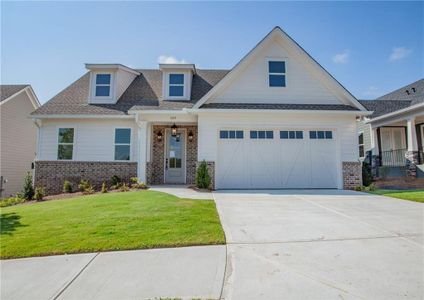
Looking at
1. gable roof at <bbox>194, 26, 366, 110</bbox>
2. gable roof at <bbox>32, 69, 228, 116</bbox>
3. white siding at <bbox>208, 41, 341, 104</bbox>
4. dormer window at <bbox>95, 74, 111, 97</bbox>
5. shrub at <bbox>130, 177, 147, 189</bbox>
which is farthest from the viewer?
dormer window at <bbox>95, 74, 111, 97</bbox>

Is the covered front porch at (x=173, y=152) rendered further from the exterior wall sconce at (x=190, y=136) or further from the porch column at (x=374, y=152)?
the porch column at (x=374, y=152)

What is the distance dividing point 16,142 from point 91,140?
730cm

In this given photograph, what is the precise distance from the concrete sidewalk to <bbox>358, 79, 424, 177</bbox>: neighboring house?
51.2 ft

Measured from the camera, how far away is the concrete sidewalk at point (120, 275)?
264 centimetres

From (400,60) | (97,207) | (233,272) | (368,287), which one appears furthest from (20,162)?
(400,60)

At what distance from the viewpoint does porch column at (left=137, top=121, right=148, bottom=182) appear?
1105 cm

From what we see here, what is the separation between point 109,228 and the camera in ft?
15.4

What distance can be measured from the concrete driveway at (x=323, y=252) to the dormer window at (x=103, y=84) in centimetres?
999

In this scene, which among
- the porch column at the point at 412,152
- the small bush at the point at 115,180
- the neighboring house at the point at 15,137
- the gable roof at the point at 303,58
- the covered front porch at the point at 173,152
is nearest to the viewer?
the gable roof at the point at 303,58

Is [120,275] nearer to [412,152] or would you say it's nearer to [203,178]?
[203,178]

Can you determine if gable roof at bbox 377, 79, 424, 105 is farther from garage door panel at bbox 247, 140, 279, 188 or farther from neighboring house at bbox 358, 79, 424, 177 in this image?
garage door panel at bbox 247, 140, 279, 188

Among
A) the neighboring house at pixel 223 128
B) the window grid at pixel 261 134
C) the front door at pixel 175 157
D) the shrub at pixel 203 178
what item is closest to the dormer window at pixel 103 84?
the neighboring house at pixel 223 128

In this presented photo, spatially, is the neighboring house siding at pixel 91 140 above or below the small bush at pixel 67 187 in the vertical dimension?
above

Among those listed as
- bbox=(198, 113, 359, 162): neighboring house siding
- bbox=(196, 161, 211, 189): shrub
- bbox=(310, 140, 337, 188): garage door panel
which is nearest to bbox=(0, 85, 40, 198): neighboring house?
bbox=(198, 113, 359, 162): neighboring house siding
